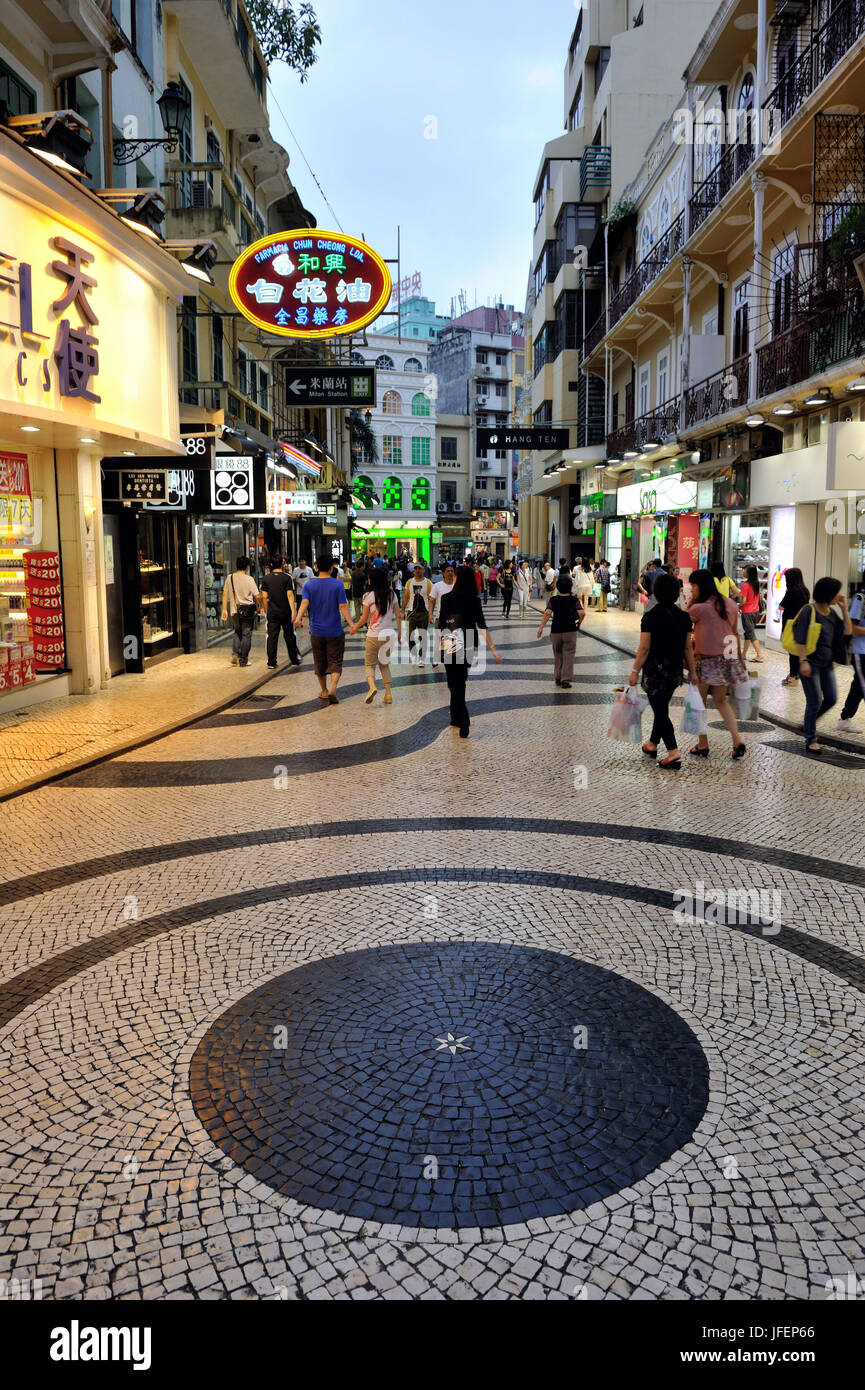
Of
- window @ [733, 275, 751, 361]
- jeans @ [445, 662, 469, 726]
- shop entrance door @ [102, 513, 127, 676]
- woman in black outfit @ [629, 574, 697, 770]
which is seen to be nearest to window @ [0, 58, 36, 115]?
shop entrance door @ [102, 513, 127, 676]

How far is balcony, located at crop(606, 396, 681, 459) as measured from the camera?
81.8 feet

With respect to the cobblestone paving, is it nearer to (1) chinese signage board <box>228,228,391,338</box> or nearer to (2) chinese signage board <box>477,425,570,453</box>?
(1) chinese signage board <box>228,228,391,338</box>

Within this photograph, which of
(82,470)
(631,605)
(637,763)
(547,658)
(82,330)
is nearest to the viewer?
(637,763)

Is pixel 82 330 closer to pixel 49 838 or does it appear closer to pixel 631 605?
pixel 49 838

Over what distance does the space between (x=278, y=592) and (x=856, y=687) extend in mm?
A: 9098

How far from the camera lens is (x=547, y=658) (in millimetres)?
18000

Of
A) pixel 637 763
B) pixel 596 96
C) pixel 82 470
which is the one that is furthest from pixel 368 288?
pixel 596 96

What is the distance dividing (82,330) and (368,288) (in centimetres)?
705

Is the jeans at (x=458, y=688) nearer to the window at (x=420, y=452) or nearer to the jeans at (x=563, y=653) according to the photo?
the jeans at (x=563, y=653)

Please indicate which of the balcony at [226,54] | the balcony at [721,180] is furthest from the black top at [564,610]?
the balcony at [226,54]

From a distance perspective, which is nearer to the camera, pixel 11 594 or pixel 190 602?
pixel 11 594

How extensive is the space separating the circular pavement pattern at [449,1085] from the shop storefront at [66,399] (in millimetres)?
6942

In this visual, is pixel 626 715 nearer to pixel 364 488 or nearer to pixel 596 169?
pixel 596 169

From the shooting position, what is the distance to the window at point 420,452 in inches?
3162
